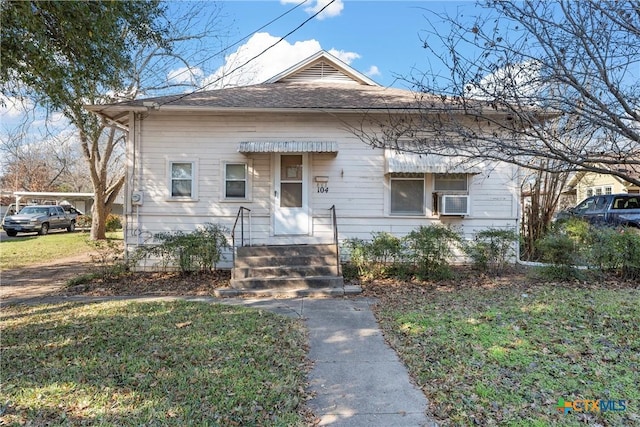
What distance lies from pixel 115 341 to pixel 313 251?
13.8 ft

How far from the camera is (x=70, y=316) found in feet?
17.6

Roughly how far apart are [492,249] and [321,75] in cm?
699

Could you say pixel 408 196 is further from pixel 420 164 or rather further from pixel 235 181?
pixel 235 181

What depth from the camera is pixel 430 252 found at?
7289 mm

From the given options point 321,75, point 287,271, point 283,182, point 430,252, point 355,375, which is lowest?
point 355,375

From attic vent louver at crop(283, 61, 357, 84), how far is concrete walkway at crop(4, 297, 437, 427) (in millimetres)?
7649

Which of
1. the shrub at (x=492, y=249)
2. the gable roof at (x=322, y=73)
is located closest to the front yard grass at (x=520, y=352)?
the shrub at (x=492, y=249)

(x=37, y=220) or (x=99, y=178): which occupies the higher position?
(x=99, y=178)

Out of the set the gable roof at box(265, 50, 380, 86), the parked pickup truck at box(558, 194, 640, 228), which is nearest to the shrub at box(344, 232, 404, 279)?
the gable roof at box(265, 50, 380, 86)

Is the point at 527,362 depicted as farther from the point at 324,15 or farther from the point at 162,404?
the point at 324,15

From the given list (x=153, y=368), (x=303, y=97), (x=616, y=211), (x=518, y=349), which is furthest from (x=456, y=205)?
(x=616, y=211)

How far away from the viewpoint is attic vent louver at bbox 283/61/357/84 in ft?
35.7

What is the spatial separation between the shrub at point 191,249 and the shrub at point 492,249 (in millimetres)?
5375

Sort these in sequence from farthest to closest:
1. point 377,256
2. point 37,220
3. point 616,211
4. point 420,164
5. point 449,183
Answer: point 37,220, point 616,211, point 449,183, point 420,164, point 377,256
